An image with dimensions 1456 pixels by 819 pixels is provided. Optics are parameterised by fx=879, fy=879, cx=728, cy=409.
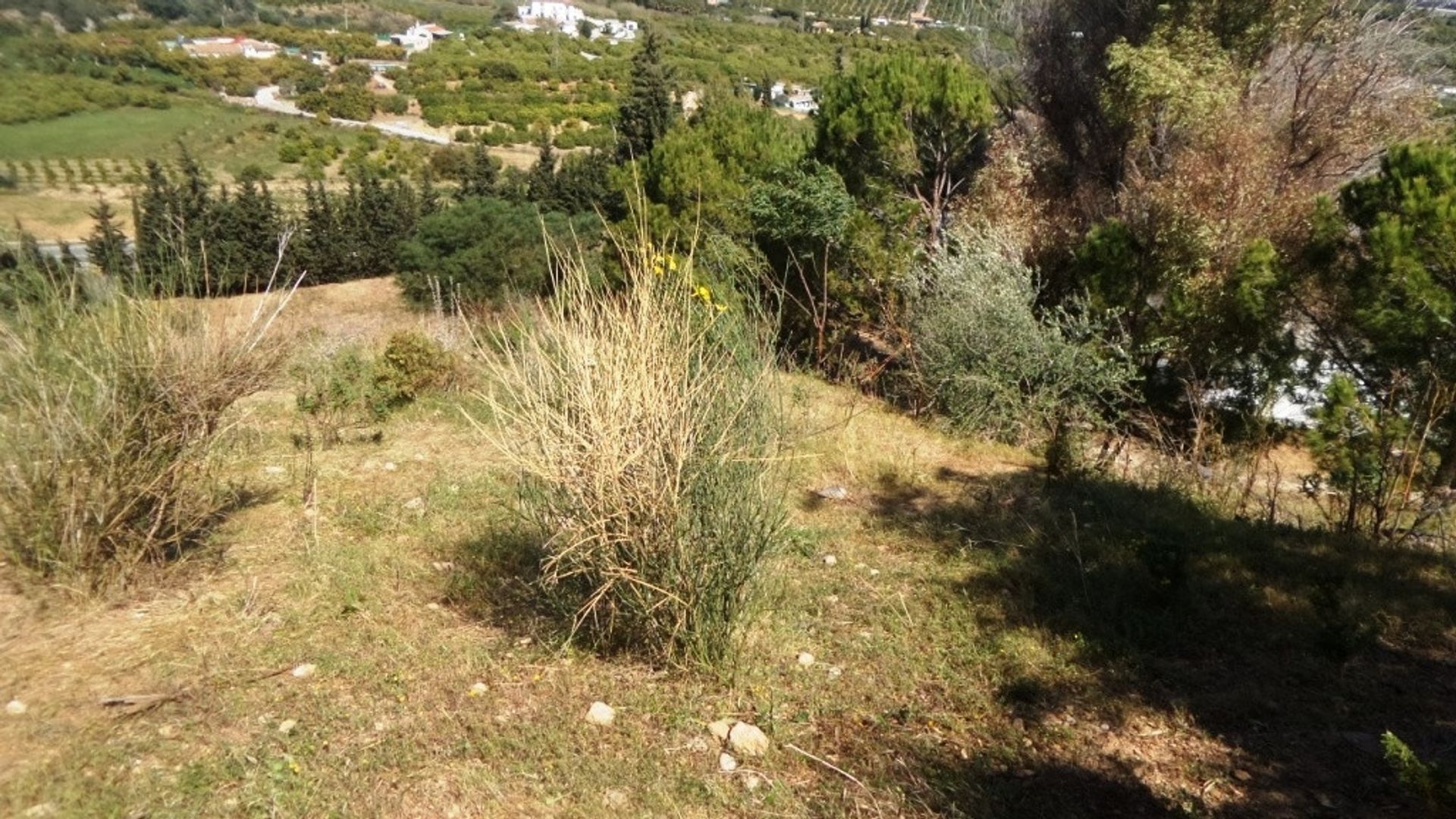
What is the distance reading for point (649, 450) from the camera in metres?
2.57

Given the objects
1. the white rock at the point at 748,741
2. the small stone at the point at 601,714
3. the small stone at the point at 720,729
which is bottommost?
the small stone at the point at 601,714

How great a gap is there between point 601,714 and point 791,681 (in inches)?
25.2

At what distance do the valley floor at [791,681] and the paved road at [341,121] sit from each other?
48.3 metres

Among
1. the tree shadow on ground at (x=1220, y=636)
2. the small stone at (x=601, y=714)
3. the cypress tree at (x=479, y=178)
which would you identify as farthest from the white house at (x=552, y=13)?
the small stone at (x=601, y=714)

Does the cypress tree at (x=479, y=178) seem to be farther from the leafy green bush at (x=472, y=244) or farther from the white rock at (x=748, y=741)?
the white rock at (x=748, y=741)

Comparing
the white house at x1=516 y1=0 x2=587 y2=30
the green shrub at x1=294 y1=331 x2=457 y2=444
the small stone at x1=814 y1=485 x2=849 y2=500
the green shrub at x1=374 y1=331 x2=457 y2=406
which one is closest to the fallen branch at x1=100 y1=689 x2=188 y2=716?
the green shrub at x1=294 y1=331 x2=457 y2=444

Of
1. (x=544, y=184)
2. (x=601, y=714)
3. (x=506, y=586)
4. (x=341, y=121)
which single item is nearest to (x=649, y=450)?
(x=601, y=714)

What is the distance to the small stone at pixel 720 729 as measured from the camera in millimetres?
2598

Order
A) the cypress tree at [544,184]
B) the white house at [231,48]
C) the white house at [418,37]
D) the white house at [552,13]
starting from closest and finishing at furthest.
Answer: the cypress tree at [544,184] → the white house at [231,48] → the white house at [418,37] → the white house at [552,13]

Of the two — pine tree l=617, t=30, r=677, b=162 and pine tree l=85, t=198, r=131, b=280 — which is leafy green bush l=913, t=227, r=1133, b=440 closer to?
pine tree l=85, t=198, r=131, b=280

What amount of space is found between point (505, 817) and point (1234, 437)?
20.0ft

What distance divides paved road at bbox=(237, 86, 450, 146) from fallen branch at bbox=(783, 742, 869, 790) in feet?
163

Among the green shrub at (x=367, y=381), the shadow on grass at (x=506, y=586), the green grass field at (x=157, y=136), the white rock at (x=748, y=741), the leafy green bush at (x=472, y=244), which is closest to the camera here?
the white rock at (x=748, y=741)

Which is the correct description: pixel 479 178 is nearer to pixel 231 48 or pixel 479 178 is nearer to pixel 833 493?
pixel 833 493
